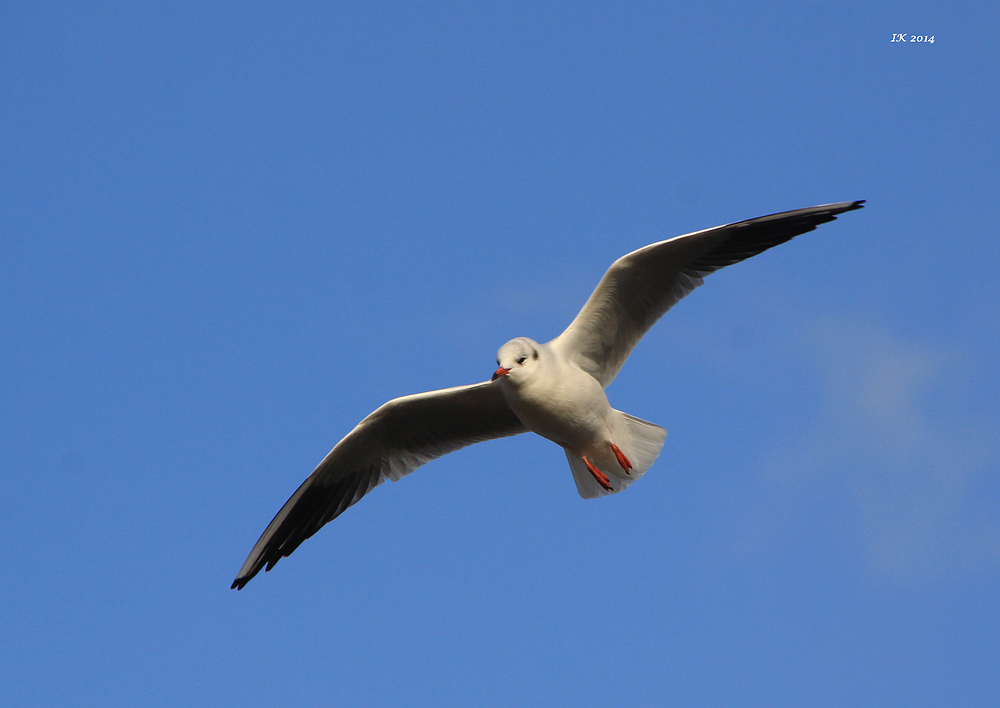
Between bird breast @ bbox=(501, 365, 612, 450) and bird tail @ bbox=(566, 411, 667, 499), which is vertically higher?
bird breast @ bbox=(501, 365, 612, 450)

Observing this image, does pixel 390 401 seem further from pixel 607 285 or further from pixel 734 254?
pixel 734 254

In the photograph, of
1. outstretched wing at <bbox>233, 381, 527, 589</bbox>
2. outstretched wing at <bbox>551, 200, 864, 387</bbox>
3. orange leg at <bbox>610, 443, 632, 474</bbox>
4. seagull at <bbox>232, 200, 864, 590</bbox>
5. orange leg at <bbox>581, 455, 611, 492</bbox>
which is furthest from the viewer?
outstretched wing at <bbox>233, 381, 527, 589</bbox>

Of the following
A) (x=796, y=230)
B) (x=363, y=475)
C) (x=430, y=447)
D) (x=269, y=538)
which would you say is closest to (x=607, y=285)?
(x=796, y=230)

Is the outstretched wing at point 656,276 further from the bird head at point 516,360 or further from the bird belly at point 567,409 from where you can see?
the bird head at point 516,360

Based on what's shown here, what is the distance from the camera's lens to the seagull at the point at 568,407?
793cm

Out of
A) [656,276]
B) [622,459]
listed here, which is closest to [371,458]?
[622,459]

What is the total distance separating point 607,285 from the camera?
8086 millimetres

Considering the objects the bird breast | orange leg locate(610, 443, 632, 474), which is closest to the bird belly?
the bird breast

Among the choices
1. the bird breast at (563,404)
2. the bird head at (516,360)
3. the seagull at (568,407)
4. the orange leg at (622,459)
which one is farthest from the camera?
the orange leg at (622,459)

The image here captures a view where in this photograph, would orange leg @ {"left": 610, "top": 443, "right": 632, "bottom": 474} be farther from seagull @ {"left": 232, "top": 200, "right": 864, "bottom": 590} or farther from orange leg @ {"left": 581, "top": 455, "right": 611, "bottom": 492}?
→ orange leg @ {"left": 581, "top": 455, "right": 611, "bottom": 492}

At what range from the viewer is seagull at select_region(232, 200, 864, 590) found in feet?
26.0

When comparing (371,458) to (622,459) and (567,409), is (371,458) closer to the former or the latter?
→ (567,409)

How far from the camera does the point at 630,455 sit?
8.60 meters

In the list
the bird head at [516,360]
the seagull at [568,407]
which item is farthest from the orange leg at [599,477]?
the bird head at [516,360]
